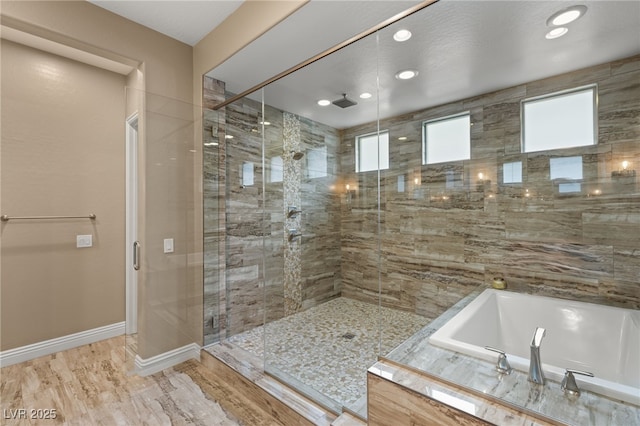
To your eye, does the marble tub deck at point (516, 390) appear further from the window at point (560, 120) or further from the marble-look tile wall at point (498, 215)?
the window at point (560, 120)

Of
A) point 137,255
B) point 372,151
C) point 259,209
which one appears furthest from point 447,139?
point 137,255

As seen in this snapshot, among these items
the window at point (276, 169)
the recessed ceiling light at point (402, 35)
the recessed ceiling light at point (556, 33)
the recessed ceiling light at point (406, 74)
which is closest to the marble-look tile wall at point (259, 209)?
the window at point (276, 169)

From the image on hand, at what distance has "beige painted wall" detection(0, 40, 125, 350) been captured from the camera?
94.4 inches

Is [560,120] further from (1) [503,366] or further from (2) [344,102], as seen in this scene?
(1) [503,366]

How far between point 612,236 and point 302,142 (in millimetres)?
2734

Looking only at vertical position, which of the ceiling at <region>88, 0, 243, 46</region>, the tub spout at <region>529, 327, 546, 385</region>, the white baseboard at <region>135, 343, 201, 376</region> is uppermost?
the ceiling at <region>88, 0, 243, 46</region>

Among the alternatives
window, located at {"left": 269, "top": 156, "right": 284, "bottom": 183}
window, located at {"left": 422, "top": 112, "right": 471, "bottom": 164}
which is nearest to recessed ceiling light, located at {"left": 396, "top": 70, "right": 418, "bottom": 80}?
window, located at {"left": 422, "top": 112, "right": 471, "bottom": 164}

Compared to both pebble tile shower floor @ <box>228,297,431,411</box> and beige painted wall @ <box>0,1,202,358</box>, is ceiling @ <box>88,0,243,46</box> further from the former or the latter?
pebble tile shower floor @ <box>228,297,431,411</box>

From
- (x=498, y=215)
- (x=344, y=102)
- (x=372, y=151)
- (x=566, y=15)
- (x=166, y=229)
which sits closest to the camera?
(x=566, y=15)

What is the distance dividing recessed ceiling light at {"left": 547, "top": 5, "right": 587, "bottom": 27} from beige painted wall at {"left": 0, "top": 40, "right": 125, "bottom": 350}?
3.75m

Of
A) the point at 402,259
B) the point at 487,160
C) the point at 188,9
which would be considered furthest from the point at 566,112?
the point at 188,9

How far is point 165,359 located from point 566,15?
12.3ft

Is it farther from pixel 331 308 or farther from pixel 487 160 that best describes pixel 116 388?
pixel 487 160

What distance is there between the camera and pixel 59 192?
2629 mm
